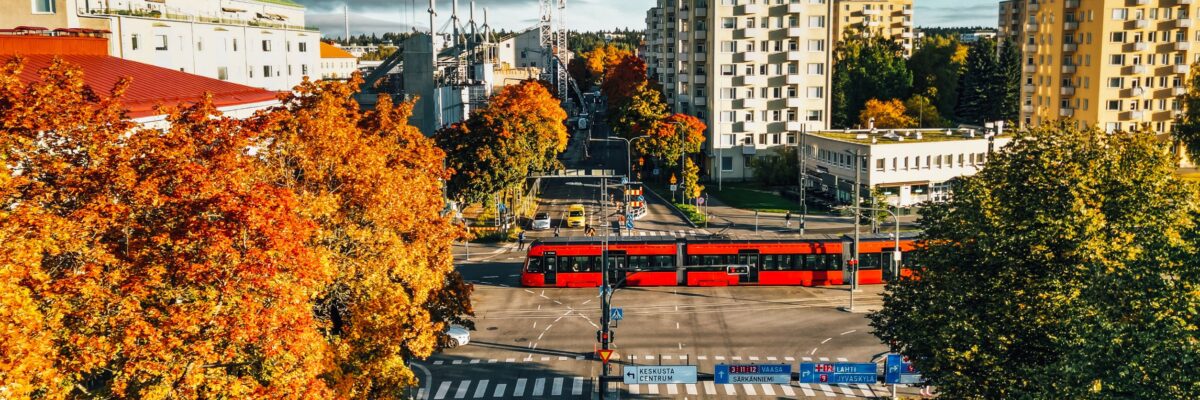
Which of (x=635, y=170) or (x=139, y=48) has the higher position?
(x=139, y=48)

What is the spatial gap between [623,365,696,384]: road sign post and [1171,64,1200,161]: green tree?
67.4 metres

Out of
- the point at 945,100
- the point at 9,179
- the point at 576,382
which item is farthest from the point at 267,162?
the point at 945,100

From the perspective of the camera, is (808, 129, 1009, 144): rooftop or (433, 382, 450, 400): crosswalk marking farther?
(808, 129, 1009, 144): rooftop

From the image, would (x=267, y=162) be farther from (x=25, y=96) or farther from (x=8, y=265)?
(x=8, y=265)

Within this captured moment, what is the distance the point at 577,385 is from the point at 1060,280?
19.0 meters

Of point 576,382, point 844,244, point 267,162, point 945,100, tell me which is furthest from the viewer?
point 945,100

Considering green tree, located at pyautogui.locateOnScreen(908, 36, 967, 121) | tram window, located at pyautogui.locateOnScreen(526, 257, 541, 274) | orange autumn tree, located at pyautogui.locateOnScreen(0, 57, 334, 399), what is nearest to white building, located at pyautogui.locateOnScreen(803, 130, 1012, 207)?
tram window, located at pyautogui.locateOnScreen(526, 257, 541, 274)

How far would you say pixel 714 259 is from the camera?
172ft

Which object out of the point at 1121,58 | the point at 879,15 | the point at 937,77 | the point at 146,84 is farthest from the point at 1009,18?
Answer: the point at 146,84

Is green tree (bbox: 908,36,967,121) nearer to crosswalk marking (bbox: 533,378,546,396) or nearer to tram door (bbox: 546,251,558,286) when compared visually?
tram door (bbox: 546,251,558,286)

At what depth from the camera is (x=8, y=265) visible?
14.9 meters

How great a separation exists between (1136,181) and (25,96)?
95.0 ft

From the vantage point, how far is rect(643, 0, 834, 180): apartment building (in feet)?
308

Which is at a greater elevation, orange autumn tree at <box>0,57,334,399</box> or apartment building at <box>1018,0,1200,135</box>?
apartment building at <box>1018,0,1200,135</box>
